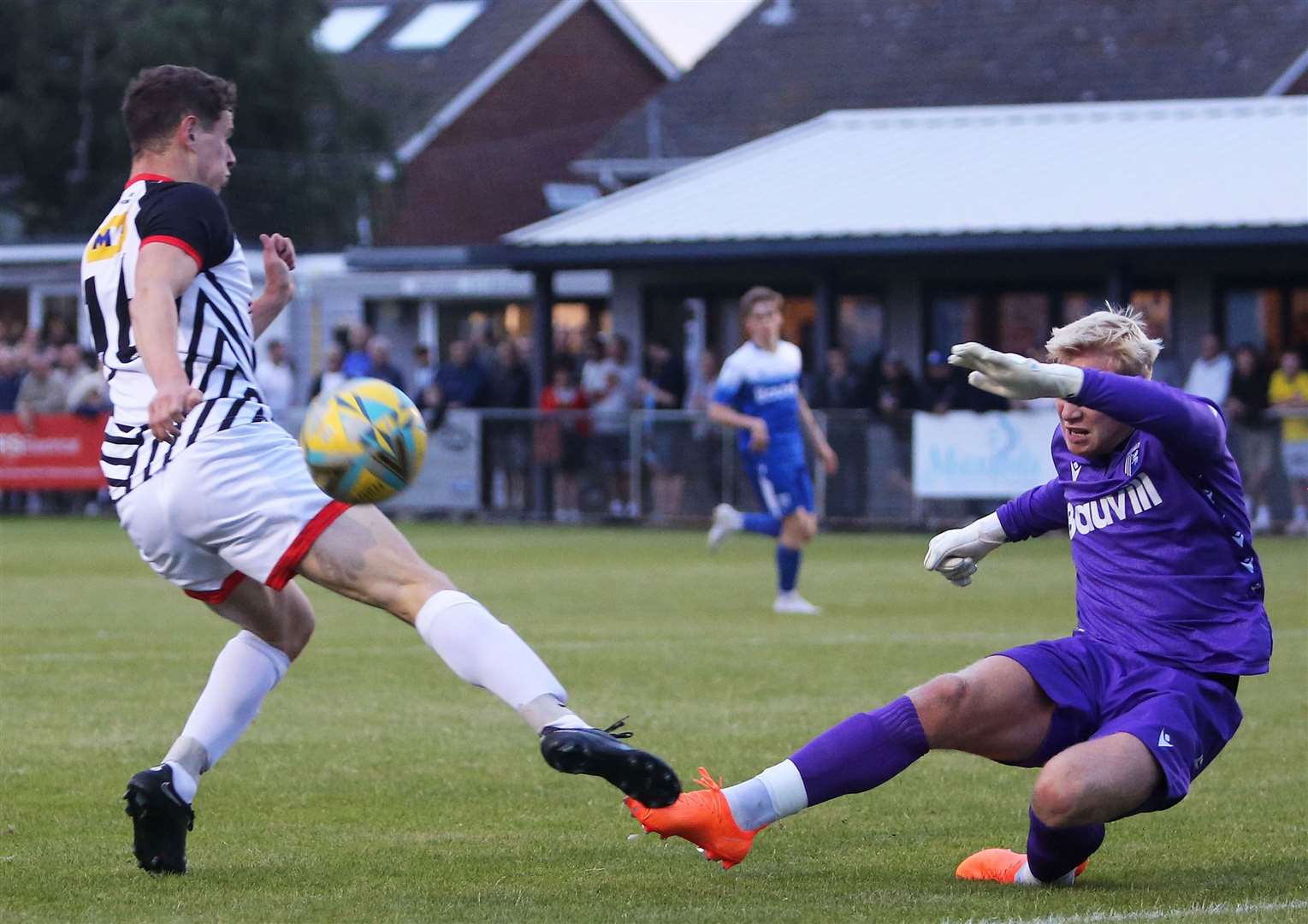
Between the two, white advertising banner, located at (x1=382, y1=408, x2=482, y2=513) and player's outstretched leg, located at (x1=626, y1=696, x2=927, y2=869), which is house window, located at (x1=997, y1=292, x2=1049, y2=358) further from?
player's outstretched leg, located at (x1=626, y1=696, x2=927, y2=869)

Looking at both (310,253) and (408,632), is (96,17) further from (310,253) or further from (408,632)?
(408,632)

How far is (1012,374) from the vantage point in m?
4.90

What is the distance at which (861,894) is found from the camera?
5.50 metres

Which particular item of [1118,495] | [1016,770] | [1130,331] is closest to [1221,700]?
[1118,495]

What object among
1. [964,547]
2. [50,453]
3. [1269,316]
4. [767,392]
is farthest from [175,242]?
[1269,316]

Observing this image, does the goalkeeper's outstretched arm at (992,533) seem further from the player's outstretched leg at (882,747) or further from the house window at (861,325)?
the house window at (861,325)

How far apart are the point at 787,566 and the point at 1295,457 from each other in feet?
28.2

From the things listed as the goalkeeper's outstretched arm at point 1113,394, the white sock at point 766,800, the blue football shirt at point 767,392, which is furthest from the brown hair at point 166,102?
the blue football shirt at point 767,392

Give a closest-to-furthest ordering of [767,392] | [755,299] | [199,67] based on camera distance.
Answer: [755,299]
[767,392]
[199,67]

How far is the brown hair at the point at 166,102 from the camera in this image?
226 inches

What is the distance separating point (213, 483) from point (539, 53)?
148 ft

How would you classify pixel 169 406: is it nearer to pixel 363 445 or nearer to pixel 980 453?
pixel 363 445

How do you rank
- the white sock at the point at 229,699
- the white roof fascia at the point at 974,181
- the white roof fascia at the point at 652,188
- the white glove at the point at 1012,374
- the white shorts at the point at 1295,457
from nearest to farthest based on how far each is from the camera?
the white glove at the point at 1012,374 < the white sock at the point at 229,699 < the white shorts at the point at 1295,457 < the white roof fascia at the point at 974,181 < the white roof fascia at the point at 652,188

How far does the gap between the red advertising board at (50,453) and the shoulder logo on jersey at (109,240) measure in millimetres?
20650
